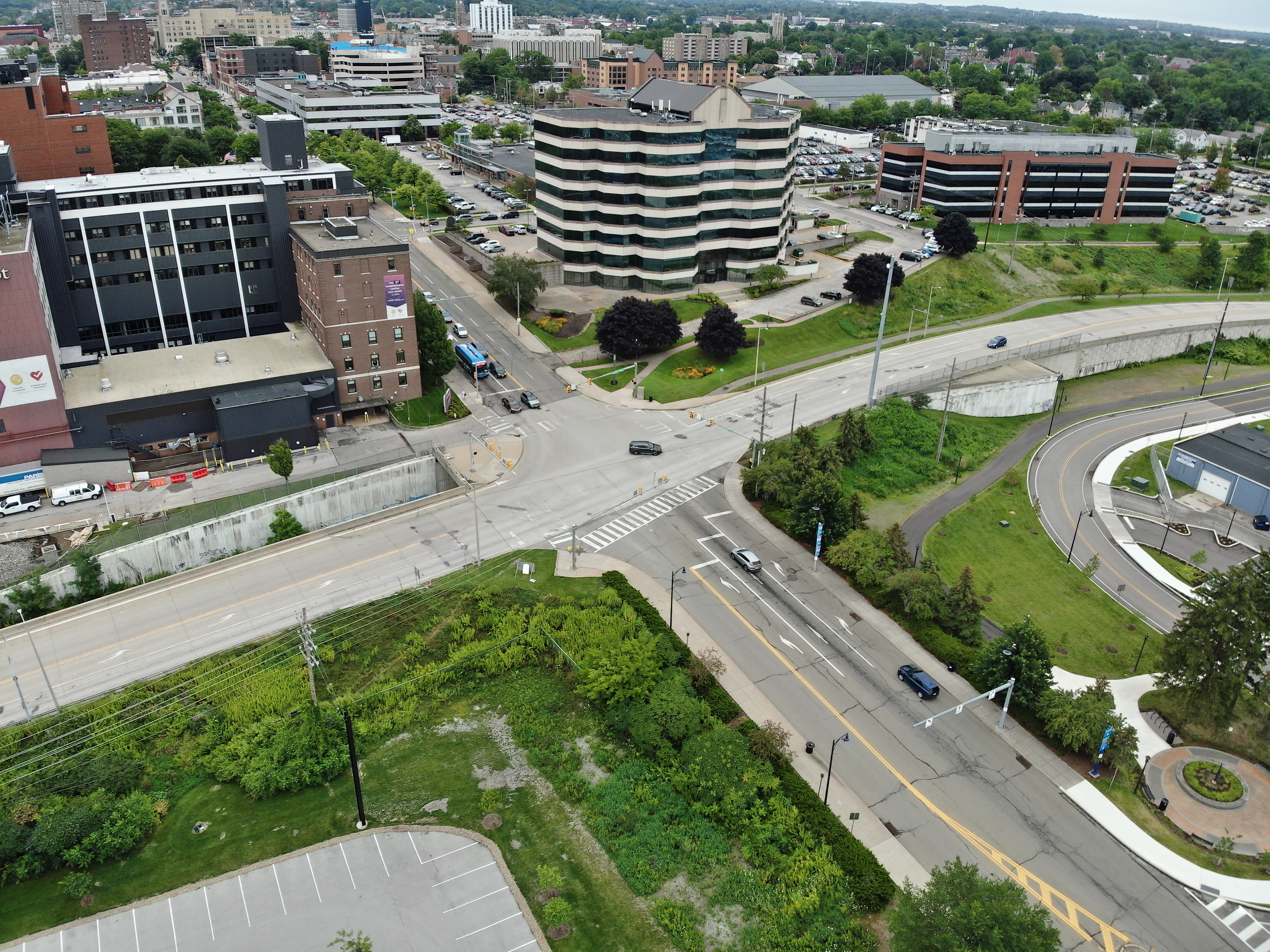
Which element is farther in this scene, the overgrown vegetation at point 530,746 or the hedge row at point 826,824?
the overgrown vegetation at point 530,746

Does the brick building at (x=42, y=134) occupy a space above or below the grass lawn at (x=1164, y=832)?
above

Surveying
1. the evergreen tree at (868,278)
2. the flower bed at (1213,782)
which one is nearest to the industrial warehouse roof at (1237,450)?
the flower bed at (1213,782)

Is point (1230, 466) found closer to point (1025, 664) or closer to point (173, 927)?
point (1025, 664)

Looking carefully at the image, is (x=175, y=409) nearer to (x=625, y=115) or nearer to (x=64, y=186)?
(x=64, y=186)

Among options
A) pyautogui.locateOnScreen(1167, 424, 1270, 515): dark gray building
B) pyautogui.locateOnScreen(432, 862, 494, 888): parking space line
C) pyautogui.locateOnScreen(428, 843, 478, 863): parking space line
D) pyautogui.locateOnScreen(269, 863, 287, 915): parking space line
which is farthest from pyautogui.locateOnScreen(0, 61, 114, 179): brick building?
pyautogui.locateOnScreen(1167, 424, 1270, 515): dark gray building

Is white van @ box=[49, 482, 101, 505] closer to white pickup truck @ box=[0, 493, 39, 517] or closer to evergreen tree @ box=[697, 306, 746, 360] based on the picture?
white pickup truck @ box=[0, 493, 39, 517]

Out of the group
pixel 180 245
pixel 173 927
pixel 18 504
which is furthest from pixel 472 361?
pixel 173 927

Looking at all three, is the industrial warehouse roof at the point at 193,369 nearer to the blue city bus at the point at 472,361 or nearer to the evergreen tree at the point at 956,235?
the blue city bus at the point at 472,361
